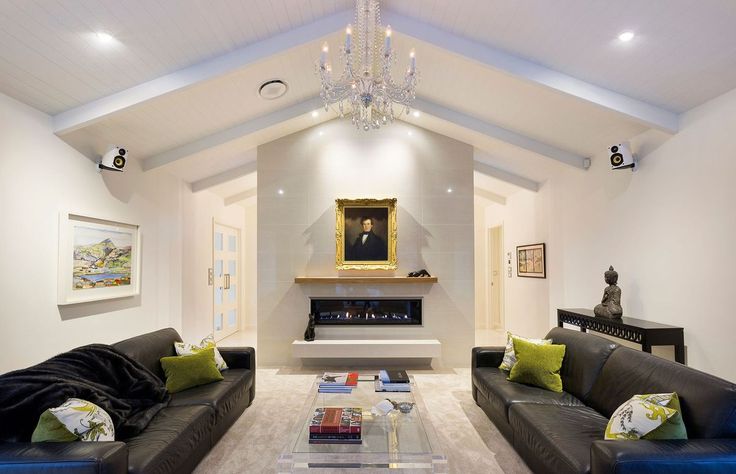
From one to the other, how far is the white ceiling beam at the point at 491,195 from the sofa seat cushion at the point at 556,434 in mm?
A: 5075

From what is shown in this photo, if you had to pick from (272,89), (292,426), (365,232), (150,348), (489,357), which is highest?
(272,89)

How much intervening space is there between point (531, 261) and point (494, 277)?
6.25ft

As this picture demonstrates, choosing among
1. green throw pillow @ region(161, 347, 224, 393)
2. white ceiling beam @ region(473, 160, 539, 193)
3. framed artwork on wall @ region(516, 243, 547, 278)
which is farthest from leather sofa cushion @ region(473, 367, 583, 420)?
white ceiling beam @ region(473, 160, 539, 193)

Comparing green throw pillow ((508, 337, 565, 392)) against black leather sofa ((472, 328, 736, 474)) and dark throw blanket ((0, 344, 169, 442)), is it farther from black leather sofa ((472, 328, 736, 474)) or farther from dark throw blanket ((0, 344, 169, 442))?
dark throw blanket ((0, 344, 169, 442))

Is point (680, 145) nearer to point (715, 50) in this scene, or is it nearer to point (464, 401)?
point (715, 50)

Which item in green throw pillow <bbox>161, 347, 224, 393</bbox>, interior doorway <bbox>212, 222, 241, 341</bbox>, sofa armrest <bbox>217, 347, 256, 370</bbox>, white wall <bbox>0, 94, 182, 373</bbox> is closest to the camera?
white wall <bbox>0, 94, 182, 373</bbox>

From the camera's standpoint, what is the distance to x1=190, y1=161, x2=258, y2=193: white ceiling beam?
5.90m

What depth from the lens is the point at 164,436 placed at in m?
2.20

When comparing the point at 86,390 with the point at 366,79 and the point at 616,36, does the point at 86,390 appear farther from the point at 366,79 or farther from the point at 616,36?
the point at 616,36

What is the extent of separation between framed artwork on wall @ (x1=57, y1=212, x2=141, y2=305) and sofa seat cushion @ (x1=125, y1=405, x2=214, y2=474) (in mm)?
1613

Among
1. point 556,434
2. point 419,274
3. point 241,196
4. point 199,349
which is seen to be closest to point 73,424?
point 199,349

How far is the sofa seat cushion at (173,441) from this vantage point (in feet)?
6.42

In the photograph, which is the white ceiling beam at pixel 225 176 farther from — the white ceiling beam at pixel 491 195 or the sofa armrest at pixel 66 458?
the sofa armrest at pixel 66 458

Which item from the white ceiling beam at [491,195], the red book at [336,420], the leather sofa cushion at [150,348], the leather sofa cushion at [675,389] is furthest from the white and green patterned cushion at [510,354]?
the white ceiling beam at [491,195]
